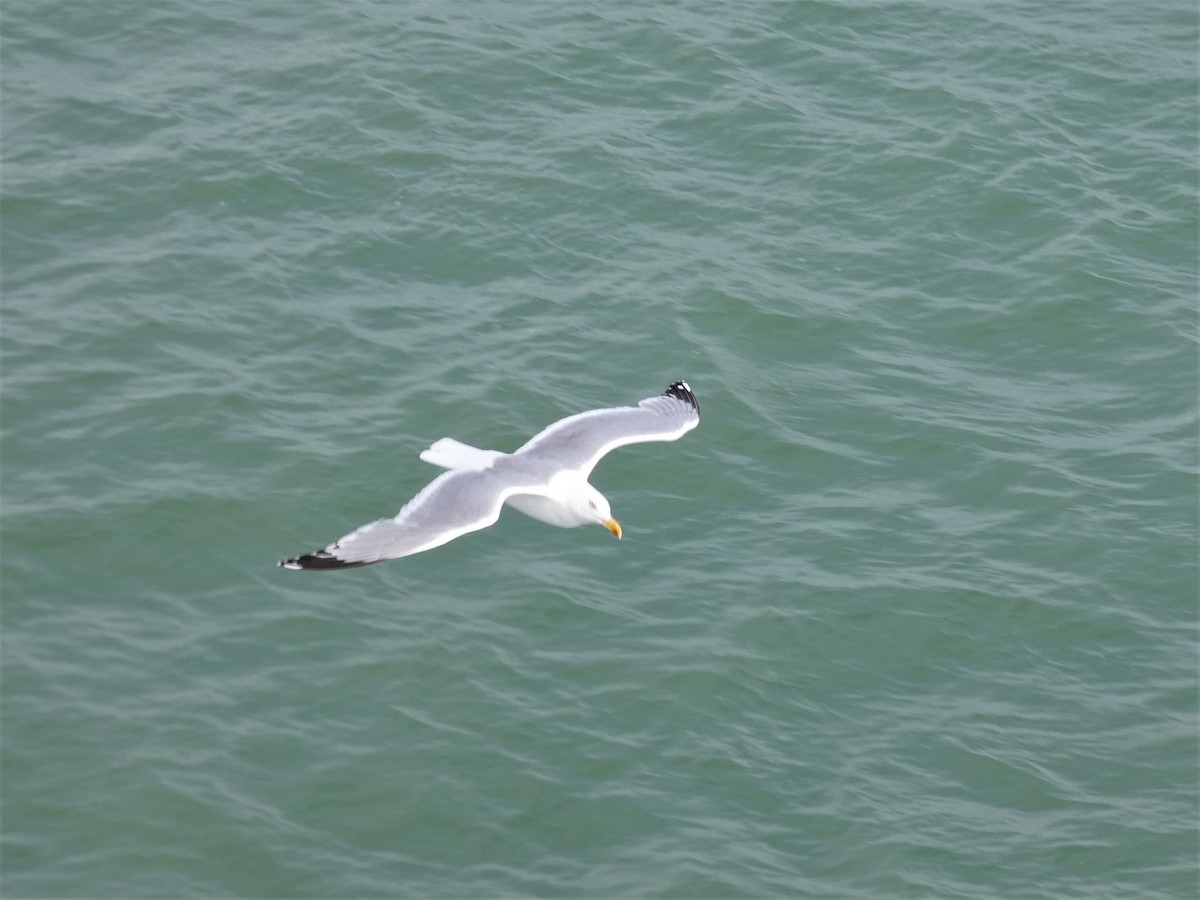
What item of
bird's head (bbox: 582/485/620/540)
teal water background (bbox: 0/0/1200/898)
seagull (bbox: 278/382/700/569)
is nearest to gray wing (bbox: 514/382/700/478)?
seagull (bbox: 278/382/700/569)

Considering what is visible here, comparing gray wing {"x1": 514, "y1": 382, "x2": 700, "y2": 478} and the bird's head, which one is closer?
the bird's head

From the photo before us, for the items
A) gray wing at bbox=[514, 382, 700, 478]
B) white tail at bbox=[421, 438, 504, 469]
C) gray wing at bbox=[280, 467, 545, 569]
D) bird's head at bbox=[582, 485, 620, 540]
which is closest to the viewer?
gray wing at bbox=[280, 467, 545, 569]

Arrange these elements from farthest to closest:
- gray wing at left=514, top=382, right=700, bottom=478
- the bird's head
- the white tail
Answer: gray wing at left=514, top=382, right=700, bottom=478, the white tail, the bird's head

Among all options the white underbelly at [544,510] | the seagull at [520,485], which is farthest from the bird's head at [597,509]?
the white underbelly at [544,510]

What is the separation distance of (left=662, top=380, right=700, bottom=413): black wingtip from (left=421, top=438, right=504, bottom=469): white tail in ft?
6.47

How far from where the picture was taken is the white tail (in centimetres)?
1373

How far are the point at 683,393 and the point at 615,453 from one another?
3.38 feet

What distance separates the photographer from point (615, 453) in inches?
626

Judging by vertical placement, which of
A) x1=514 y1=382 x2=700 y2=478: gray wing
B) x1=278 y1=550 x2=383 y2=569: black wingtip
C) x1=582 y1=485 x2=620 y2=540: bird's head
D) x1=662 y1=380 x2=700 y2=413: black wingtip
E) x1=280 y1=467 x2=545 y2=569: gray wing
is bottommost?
x1=278 y1=550 x2=383 y2=569: black wingtip

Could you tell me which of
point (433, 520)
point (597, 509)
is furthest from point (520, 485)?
point (433, 520)

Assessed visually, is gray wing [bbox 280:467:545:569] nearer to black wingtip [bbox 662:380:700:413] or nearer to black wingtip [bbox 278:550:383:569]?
black wingtip [bbox 278:550:383:569]

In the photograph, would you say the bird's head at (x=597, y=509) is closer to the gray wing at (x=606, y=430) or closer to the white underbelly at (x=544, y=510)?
the white underbelly at (x=544, y=510)

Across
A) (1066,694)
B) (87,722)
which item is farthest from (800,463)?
(87,722)

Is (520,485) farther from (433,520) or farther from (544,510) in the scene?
(433,520)
